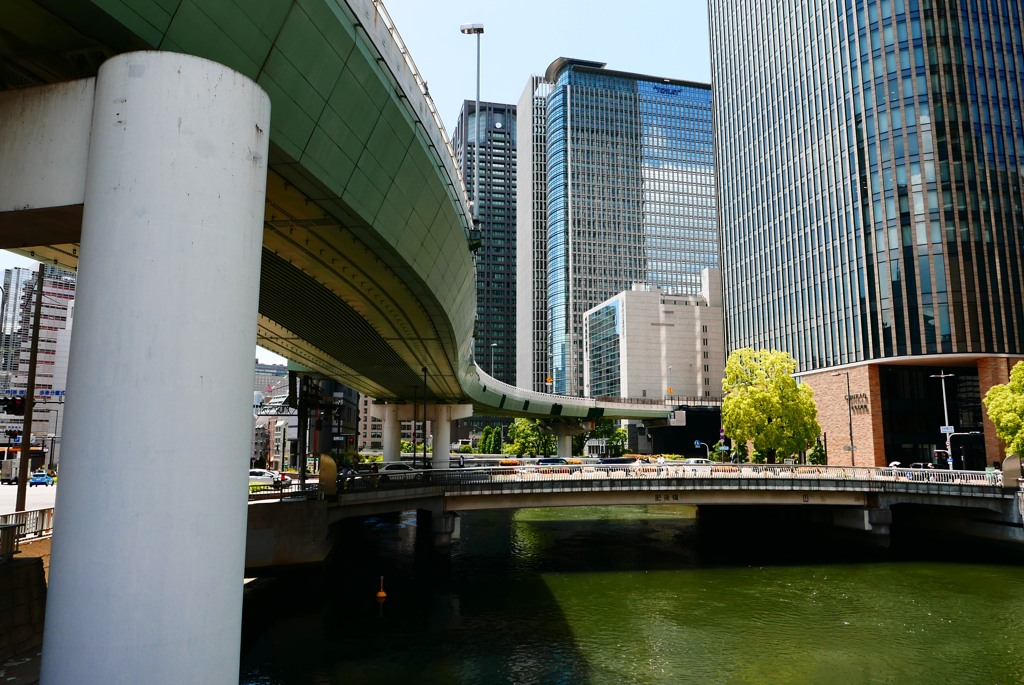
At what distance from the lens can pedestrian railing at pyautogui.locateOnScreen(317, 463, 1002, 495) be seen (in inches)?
1490

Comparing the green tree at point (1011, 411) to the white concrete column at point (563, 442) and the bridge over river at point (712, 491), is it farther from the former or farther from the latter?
the white concrete column at point (563, 442)

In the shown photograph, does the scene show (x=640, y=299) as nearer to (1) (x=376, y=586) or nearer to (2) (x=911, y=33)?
(2) (x=911, y=33)

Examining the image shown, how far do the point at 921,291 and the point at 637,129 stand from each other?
11445 cm

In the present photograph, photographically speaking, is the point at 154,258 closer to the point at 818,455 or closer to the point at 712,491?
the point at 712,491

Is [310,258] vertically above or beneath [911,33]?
beneath

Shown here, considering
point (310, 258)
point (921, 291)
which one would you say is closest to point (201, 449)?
point (310, 258)

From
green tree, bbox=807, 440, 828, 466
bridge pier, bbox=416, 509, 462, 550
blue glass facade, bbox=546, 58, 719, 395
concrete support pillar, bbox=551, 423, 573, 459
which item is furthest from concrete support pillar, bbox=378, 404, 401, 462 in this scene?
blue glass facade, bbox=546, 58, 719, 395

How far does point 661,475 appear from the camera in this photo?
39562 millimetres

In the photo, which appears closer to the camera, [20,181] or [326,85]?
[20,181]

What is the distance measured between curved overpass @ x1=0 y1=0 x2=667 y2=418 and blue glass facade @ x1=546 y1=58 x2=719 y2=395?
427 ft

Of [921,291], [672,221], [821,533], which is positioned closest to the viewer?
[821,533]

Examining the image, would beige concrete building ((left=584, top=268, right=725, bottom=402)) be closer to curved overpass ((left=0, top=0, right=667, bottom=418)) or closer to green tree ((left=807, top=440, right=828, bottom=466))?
green tree ((left=807, top=440, right=828, bottom=466))

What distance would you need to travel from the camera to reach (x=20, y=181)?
10.1 meters

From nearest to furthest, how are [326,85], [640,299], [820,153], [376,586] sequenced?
[326,85] → [376,586] → [820,153] → [640,299]
